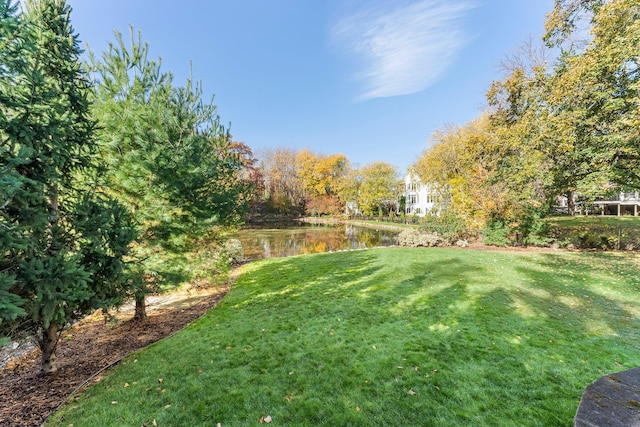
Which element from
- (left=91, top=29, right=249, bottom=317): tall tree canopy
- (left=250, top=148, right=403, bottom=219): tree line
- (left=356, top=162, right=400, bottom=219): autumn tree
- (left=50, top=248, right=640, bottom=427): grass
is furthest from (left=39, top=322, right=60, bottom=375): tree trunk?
(left=356, top=162, right=400, bottom=219): autumn tree

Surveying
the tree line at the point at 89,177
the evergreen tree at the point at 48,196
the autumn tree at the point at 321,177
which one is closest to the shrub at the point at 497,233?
the tree line at the point at 89,177

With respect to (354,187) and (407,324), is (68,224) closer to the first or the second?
(407,324)

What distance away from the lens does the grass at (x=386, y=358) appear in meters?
3.11

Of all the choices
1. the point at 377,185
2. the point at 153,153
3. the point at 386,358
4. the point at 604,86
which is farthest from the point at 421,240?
the point at 377,185

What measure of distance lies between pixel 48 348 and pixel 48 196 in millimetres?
2478

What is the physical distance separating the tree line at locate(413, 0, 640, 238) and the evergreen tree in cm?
1296

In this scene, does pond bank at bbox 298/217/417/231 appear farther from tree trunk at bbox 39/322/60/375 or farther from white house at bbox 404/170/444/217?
tree trunk at bbox 39/322/60/375

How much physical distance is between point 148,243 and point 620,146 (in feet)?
47.5

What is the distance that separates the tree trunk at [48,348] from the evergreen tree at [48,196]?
1 centimetres

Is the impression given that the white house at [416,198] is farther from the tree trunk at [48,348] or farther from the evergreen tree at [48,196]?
the tree trunk at [48,348]

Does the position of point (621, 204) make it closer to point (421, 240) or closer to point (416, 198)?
point (416, 198)

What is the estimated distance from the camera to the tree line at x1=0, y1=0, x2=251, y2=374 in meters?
3.05

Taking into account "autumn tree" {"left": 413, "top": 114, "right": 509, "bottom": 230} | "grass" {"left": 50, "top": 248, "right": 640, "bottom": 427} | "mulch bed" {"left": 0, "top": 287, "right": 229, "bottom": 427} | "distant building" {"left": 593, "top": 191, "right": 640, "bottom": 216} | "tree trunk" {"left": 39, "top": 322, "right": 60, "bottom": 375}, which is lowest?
"mulch bed" {"left": 0, "top": 287, "right": 229, "bottom": 427}

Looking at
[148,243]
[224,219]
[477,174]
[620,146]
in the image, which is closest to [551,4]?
[620,146]
